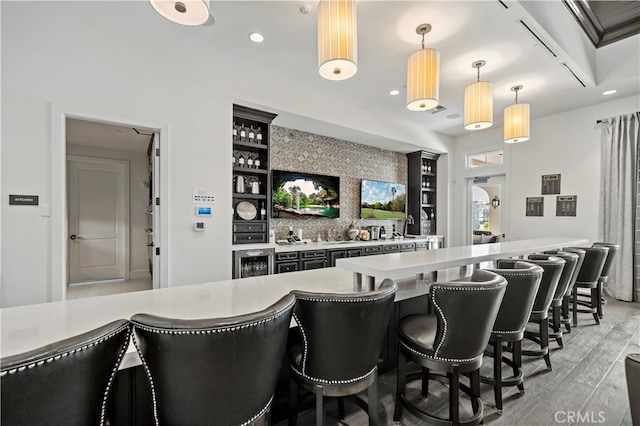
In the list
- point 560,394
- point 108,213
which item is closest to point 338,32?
point 560,394

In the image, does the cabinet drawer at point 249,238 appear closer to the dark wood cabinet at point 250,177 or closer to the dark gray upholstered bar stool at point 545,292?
the dark wood cabinet at point 250,177

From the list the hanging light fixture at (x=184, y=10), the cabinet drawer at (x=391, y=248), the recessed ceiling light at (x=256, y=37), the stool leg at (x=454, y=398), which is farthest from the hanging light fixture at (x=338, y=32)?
the cabinet drawer at (x=391, y=248)

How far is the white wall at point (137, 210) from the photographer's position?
6043 millimetres

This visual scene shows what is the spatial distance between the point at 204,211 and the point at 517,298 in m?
3.19

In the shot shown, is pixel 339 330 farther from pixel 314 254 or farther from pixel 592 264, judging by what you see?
pixel 592 264

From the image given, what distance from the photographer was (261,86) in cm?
379

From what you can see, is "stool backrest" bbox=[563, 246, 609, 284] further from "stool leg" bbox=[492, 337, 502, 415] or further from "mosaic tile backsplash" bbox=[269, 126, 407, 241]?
"mosaic tile backsplash" bbox=[269, 126, 407, 241]

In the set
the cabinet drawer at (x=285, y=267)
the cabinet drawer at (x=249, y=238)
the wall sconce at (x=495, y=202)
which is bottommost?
the cabinet drawer at (x=285, y=267)

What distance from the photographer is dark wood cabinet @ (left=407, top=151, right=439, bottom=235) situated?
634 cm

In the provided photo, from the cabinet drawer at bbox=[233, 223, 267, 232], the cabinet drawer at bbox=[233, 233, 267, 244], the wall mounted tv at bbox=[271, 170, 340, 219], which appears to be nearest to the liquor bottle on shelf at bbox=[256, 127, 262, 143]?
the wall mounted tv at bbox=[271, 170, 340, 219]

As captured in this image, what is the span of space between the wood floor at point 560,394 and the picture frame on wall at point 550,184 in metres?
2.99

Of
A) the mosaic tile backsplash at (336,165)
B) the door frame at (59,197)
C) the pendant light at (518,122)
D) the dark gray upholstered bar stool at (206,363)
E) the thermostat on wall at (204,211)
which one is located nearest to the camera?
the dark gray upholstered bar stool at (206,363)

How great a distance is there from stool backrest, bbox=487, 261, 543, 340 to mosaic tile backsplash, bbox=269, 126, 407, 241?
140 inches

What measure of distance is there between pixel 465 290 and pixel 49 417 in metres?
1.63
